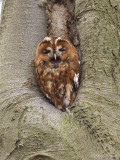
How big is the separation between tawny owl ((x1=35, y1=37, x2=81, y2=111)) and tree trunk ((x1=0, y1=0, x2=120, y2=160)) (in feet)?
0.24

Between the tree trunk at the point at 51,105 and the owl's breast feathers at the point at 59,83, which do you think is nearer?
the tree trunk at the point at 51,105

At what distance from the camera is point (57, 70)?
1.79m

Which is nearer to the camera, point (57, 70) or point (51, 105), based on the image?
point (51, 105)

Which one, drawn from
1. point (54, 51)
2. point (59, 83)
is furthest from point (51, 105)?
point (54, 51)

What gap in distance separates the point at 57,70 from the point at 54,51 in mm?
141

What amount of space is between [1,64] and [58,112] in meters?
0.51

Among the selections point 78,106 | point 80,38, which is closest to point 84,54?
point 80,38

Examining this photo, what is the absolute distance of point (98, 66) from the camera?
1494 millimetres

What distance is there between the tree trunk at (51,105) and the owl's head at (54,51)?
0.21 feet

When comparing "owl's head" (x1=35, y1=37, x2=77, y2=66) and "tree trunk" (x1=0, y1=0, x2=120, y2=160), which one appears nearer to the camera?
"tree trunk" (x1=0, y1=0, x2=120, y2=160)

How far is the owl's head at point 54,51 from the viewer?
1.73 metres

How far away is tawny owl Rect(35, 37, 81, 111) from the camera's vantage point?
1.72m

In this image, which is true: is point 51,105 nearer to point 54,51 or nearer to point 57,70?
point 57,70

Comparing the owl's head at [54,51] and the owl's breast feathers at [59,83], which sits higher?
the owl's head at [54,51]
